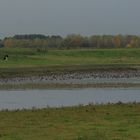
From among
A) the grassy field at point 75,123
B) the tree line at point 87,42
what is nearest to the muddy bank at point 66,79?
the grassy field at point 75,123

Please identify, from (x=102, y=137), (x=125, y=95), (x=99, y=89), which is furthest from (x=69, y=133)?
(x=99, y=89)

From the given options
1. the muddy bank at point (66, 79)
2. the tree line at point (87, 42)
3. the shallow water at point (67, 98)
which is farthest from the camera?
the tree line at point (87, 42)

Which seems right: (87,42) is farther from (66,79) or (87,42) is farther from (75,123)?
(75,123)

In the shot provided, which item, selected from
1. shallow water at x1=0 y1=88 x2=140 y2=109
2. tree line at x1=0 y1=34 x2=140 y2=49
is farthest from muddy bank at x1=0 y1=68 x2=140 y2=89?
tree line at x1=0 y1=34 x2=140 y2=49

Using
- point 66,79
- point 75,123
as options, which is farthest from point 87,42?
point 75,123

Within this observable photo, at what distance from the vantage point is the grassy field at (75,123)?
13922mm

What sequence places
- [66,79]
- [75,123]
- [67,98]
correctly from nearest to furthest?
1. [75,123]
2. [67,98]
3. [66,79]

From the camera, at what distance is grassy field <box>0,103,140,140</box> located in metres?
13.9

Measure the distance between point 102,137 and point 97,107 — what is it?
23.6ft

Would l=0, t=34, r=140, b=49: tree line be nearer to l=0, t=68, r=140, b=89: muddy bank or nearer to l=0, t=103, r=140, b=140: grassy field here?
l=0, t=68, r=140, b=89: muddy bank

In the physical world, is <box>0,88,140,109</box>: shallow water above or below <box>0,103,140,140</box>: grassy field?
below

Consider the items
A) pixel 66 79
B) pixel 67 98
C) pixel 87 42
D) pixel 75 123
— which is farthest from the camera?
pixel 87 42

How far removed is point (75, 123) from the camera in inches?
643

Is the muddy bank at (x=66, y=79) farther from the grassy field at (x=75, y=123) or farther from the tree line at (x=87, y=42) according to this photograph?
the tree line at (x=87, y=42)
